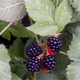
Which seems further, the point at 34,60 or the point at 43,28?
the point at 34,60

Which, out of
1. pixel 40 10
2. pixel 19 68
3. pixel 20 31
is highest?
pixel 40 10


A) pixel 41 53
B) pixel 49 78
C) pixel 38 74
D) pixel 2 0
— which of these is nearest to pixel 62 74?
pixel 49 78

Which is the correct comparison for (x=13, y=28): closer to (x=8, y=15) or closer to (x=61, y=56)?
(x=8, y=15)

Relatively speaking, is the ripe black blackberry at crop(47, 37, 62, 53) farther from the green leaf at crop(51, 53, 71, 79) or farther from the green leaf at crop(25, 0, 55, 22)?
the green leaf at crop(51, 53, 71, 79)

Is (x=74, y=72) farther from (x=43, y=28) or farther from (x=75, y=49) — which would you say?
(x=43, y=28)

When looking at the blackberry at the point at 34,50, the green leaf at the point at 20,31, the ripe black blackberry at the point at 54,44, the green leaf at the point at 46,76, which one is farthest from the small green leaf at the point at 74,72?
the green leaf at the point at 20,31

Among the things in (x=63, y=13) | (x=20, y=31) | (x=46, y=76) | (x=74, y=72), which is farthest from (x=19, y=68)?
(x=63, y=13)
